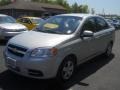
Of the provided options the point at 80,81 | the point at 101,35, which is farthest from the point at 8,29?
the point at 80,81

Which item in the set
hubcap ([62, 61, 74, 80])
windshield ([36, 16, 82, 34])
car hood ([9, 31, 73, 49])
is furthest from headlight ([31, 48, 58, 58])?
windshield ([36, 16, 82, 34])

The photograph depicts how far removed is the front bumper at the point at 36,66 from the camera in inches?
199

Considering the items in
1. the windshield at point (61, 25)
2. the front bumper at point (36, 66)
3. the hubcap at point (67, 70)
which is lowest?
the hubcap at point (67, 70)

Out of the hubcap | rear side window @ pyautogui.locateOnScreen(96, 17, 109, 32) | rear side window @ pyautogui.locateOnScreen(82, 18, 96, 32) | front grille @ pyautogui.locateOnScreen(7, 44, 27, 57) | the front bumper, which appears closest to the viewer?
the front bumper

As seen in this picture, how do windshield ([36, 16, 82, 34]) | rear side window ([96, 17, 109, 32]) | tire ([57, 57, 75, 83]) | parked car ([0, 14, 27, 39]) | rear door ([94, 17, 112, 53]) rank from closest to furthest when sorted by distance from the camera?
tire ([57, 57, 75, 83])
windshield ([36, 16, 82, 34])
rear door ([94, 17, 112, 53])
rear side window ([96, 17, 109, 32])
parked car ([0, 14, 27, 39])

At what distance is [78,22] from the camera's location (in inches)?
252

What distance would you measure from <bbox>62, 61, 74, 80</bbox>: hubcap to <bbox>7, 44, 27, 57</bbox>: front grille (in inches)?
41.8

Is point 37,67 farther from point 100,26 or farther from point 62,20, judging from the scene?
point 100,26

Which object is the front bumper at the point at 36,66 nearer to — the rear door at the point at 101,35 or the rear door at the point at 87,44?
the rear door at the point at 87,44

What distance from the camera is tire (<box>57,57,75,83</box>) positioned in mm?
5449

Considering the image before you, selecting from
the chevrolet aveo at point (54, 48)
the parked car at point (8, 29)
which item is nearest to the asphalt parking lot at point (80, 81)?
the chevrolet aveo at point (54, 48)

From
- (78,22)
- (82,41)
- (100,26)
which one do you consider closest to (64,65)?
(82,41)

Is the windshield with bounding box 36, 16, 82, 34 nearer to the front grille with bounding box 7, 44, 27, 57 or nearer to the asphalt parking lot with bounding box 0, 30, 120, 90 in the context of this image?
the front grille with bounding box 7, 44, 27, 57

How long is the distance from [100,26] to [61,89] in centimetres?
320
